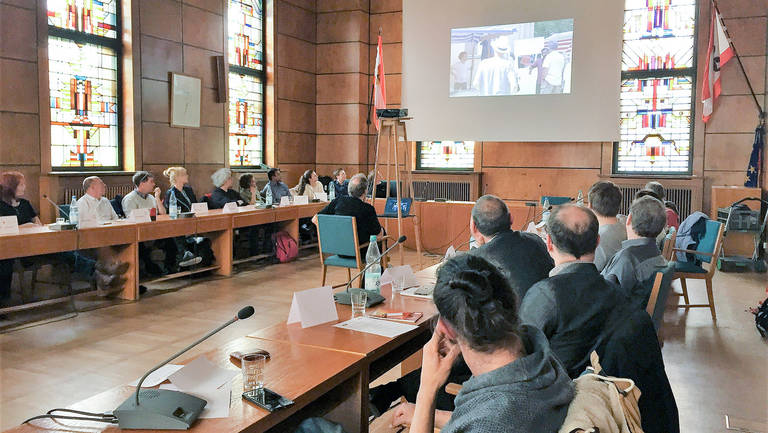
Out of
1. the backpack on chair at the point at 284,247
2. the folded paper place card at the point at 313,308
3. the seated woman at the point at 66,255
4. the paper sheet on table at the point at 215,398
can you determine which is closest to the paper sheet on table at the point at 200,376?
the paper sheet on table at the point at 215,398

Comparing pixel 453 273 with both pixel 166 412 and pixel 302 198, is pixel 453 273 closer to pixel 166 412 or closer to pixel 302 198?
pixel 166 412

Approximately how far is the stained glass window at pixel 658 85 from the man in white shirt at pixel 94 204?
24.6 ft

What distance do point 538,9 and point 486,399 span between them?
9.15 metres

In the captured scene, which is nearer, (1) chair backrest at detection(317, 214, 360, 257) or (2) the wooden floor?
(2) the wooden floor

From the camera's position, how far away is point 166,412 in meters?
1.53

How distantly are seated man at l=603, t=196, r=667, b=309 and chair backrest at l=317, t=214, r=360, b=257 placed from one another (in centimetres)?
229

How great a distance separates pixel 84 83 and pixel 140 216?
258 centimetres

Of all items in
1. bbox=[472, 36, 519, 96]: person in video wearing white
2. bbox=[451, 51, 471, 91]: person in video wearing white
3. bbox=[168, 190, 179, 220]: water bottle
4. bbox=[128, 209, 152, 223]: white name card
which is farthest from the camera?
bbox=[451, 51, 471, 91]: person in video wearing white

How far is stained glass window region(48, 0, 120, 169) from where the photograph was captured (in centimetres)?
711

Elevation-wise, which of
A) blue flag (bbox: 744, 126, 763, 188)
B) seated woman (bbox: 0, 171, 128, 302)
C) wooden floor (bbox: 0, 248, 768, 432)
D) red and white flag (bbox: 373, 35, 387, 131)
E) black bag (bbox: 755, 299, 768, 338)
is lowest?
wooden floor (bbox: 0, 248, 768, 432)

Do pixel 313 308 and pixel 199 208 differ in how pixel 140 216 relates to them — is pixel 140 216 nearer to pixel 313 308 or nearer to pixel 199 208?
pixel 199 208

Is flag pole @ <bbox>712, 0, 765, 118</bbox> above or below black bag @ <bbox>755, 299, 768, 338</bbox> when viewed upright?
above

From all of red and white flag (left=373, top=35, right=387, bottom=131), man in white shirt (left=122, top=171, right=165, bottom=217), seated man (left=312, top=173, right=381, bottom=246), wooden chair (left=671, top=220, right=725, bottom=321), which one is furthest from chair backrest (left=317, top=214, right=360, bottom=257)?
red and white flag (left=373, top=35, right=387, bottom=131)

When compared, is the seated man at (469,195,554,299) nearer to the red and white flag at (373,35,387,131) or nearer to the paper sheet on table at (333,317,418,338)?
the paper sheet on table at (333,317,418,338)
